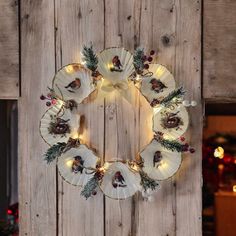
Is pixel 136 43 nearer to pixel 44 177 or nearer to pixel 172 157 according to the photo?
pixel 172 157

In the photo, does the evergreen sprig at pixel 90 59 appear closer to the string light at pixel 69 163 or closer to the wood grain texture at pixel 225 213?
the string light at pixel 69 163

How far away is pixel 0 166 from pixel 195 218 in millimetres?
1812

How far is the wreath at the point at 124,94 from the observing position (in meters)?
1.84

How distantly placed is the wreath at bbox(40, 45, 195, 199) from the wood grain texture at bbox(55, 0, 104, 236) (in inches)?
2.3

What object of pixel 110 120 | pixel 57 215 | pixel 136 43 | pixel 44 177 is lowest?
pixel 57 215

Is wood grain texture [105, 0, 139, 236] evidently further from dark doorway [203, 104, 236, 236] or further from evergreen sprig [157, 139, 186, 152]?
dark doorway [203, 104, 236, 236]

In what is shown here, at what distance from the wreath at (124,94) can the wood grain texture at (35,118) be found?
10 cm

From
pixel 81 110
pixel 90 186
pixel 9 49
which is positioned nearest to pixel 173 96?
pixel 81 110

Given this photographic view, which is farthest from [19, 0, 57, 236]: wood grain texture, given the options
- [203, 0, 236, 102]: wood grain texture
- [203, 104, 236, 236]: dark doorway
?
[203, 104, 236, 236]: dark doorway

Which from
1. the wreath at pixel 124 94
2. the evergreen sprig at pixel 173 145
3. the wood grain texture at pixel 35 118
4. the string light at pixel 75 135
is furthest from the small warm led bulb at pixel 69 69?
the evergreen sprig at pixel 173 145

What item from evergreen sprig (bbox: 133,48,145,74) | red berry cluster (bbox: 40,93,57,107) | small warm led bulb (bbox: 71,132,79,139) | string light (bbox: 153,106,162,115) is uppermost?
evergreen sprig (bbox: 133,48,145,74)

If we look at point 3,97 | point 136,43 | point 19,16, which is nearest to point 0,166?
point 3,97

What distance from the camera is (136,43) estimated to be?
193cm

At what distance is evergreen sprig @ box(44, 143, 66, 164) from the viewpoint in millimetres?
1875
